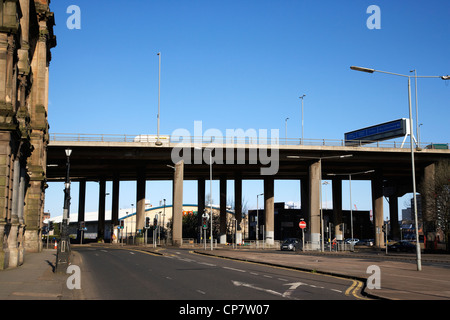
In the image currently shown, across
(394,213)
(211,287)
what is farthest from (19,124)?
(394,213)

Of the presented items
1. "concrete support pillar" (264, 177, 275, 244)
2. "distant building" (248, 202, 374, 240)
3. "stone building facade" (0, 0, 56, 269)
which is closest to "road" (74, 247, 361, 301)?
"stone building facade" (0, 0, 56, 269)

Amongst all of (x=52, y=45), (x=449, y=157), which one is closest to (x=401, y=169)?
(x=449, y=157)

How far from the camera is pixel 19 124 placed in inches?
1235

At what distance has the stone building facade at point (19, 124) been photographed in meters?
26.2

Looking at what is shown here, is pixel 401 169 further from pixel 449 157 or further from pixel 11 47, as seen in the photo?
pixel 11 47

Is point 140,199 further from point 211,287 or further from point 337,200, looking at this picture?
point 211,287

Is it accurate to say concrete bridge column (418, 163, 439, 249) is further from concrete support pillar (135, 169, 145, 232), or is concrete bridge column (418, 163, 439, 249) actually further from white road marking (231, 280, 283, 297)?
white road marking (231, 280, 283, 297)


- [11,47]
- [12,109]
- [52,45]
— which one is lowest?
[12,109]

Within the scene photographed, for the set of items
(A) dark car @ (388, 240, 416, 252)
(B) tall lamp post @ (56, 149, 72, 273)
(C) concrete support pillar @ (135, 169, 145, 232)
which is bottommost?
(A) dark car @ (388, 240, 416, 252)

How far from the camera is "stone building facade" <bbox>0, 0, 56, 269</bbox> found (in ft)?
85.9

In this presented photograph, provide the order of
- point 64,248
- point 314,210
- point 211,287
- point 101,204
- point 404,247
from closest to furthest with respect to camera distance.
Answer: point 211,287
point 64,248
point 404,247
point 314,210
point 101,204

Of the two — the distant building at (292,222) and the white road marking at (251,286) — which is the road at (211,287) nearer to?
the white road marking at (251,286)
